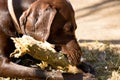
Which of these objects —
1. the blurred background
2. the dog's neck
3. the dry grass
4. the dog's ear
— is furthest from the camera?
the blurred background

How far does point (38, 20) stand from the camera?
12.4 feet

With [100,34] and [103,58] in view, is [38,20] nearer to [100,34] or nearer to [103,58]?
[103,58]

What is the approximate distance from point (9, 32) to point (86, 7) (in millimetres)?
3927

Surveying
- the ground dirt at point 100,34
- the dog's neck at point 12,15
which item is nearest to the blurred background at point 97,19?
the ground dirt at point 100,34

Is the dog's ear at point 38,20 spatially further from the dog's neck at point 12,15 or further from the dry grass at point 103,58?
the dry grass at point 103,58

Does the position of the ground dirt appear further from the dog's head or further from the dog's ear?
the dog's ear

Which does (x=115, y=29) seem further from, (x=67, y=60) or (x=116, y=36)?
(x=67, y=60)

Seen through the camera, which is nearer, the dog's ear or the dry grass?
the dog's ear

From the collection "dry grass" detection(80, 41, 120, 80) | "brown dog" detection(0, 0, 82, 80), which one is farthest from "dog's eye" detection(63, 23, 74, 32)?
"dry grass" detection(80, 41, 120, 80)

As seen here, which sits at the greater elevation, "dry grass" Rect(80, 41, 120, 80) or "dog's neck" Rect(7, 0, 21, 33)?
"dog's neck" Rect(7, 0, 21, 33)

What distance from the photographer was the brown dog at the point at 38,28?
380 centimetres

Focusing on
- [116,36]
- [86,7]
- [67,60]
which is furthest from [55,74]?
[86,7]

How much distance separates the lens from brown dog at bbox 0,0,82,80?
3799 millimetres

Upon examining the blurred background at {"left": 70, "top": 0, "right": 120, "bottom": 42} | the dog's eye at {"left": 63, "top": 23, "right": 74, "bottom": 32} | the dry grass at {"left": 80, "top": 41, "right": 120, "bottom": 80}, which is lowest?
the dry grass at {"left": 80, "top": 41, "right": 120, "bottom": 80}
